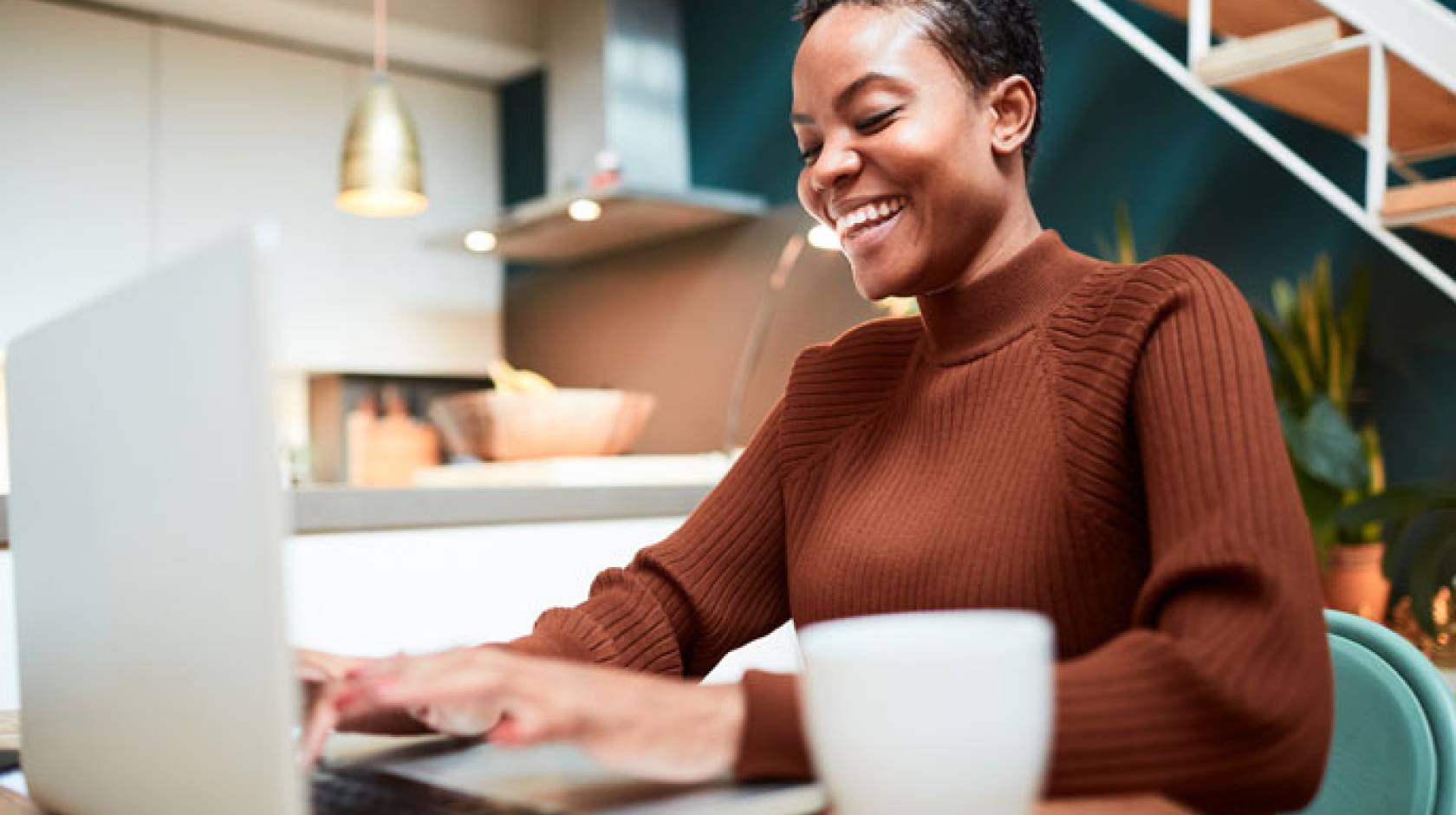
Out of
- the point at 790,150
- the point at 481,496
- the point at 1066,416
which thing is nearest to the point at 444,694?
the point at 1066,416

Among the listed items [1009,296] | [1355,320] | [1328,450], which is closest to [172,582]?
[1009,296]

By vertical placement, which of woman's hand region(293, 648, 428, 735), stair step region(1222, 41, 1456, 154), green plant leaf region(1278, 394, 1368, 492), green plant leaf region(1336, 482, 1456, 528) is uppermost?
stair step region(1222, 41, 1456, 154)

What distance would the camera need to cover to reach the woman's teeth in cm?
100

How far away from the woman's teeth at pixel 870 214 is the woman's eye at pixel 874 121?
58 mm

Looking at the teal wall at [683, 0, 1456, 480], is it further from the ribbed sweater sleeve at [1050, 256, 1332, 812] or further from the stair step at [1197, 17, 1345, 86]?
the ribbed sweater sleeve at [1050, 256, 1332, 812]

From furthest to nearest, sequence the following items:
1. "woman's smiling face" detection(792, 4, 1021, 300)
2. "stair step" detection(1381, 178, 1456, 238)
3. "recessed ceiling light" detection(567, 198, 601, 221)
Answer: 1. "recessed ceiling light" detection(567, 198, 601, 221)
2. "stair step" detection(1381, 178, 1456, 238)
3. "woman's smiling face" detection(792, 4, 1021, 300)

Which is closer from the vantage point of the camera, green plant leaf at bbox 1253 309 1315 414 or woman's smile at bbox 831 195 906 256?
woman's smile at bbox 831 195 906 256

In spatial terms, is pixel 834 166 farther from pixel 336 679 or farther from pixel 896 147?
pixel 336 679

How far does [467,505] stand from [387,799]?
1.13 metres

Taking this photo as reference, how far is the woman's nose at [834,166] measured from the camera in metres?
0.99

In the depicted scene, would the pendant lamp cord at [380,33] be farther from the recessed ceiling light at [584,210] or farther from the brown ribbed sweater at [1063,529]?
the brown ribbed sweater at [1063,529]

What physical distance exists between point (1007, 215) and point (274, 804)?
766 millimetres

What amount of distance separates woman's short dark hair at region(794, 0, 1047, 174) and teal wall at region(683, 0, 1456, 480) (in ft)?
3.74

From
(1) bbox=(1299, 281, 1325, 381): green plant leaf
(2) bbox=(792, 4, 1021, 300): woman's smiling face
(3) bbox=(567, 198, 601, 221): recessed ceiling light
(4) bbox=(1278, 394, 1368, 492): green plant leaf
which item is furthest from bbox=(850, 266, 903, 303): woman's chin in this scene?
(3) bbox=(567, 198, 601, 221): recessed ceiling light
